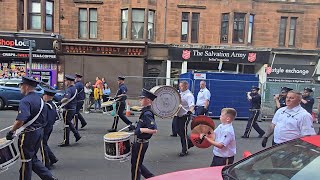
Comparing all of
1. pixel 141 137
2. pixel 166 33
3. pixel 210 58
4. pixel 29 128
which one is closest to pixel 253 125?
pixel 141 137

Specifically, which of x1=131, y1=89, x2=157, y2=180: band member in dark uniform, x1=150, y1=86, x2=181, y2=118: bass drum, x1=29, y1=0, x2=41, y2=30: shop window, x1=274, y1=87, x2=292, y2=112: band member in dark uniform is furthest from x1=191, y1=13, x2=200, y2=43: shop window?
x1=131, y1=89, x2=157, y2=180: band member in dark uniform

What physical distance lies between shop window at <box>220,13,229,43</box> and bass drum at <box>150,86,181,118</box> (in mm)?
15288

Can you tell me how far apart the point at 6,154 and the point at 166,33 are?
1670 cm

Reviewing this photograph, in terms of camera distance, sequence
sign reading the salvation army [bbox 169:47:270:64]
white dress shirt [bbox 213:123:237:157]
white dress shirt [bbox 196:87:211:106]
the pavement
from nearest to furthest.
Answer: white dress shirt [bbox 213:123:237:157]
the pavement
white dress shirt [bbox 196:87:211:106]
sign reading the salvation army [bbox 169:47:270:64]

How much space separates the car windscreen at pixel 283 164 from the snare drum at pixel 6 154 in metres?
3.06

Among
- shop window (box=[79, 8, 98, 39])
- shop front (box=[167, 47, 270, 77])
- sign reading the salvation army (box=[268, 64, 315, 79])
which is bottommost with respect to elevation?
sign reading the salvation army (box=[268, 64, 315, 79])

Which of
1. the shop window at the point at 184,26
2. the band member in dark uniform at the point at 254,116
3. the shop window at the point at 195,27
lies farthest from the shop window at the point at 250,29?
the band member in dark uniform at the point at 254,116

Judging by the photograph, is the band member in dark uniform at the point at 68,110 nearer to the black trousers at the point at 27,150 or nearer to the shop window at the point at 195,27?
the black trousers at the point at 27,150

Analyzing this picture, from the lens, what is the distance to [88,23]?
19.6 meters

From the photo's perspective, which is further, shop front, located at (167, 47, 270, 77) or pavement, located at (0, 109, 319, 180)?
shop front, located at (167, 47, 270, 77)

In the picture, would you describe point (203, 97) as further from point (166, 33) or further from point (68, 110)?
point (166, 33)

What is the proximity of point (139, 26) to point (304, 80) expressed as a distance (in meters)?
12.4

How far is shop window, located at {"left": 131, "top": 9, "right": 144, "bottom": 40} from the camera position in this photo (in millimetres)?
19444

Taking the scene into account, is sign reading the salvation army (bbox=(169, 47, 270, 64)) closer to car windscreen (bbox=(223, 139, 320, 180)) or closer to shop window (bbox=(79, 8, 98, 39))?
shop window (bbox=(79, 8, 98, 39))
